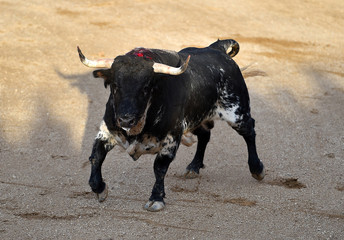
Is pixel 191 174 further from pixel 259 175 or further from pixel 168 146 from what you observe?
pixel 168 146

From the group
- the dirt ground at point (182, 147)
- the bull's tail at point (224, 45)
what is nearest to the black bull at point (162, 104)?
the bull's tail at point (224, 45)

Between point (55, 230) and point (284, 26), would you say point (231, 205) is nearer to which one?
point (55, 230)

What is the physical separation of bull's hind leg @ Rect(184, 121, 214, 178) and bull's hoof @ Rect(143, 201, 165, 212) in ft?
3.65

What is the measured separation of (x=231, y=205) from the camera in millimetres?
5801

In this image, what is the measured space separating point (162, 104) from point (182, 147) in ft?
7.10

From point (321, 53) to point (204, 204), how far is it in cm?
643

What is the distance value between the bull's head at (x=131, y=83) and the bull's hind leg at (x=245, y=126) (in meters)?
1.35

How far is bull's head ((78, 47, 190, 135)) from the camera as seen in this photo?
5.01 m

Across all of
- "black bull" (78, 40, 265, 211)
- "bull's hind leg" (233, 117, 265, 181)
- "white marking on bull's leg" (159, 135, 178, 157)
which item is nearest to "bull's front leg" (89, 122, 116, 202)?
"black bull" (78, 40, 265, 211)

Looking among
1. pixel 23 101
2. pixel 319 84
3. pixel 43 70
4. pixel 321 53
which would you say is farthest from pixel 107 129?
pixel 321 53

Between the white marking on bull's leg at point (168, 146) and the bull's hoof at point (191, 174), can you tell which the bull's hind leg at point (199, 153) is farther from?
the white marking on bull's leg at point (168, 146)

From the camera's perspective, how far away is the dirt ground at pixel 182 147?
17.7 feet

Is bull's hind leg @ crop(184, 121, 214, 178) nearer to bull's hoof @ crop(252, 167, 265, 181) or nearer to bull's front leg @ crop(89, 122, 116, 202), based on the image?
bull's hoof @ crop(252, 167, 265, 181)

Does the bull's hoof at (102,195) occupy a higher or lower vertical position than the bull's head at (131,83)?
lower
